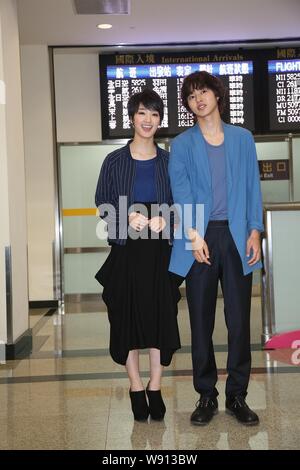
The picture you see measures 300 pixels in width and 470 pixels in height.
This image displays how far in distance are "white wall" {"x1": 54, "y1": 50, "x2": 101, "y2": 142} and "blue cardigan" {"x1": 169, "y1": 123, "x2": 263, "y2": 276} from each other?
220 inches

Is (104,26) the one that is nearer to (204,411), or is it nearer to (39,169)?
(39,169)

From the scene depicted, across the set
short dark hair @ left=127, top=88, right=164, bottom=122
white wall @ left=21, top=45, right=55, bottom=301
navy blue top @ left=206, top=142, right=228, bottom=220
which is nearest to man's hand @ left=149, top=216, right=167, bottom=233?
navy blue top @ left=206, top=142, right=228, bottom=220

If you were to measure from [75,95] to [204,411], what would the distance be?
6.14m

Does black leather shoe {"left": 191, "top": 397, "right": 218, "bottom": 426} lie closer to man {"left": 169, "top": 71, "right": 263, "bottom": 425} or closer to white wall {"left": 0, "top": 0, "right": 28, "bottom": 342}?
man {"left": 169, "top": 71, "right": 263, "bottom": 425}

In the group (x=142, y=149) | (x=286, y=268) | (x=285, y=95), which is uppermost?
(x=285, y=95)

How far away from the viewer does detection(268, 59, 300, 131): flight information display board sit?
8.23 m

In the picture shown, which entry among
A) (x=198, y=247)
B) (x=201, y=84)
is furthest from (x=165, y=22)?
(x=198, y=247)

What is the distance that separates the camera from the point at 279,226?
17.1 feet

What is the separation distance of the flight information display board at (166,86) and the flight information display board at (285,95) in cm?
27

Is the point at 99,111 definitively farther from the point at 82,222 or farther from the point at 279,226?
the point at 279,226

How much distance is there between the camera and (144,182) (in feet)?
10.1

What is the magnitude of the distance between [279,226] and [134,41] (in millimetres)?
3886

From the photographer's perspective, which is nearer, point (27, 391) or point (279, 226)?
point (27, 391)
